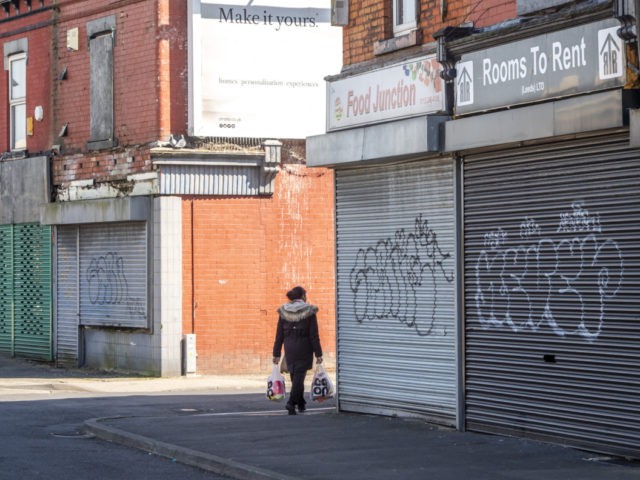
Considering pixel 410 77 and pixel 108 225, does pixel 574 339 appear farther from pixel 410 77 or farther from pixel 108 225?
pixel 108 225

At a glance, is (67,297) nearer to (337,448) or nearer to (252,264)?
(252,264)

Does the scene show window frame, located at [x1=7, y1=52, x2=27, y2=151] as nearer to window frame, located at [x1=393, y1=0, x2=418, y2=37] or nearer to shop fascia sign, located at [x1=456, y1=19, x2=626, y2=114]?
window frame, located at [x1=393, y1=0, x2=418, y2=37]

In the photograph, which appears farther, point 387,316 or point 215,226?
point 215,226

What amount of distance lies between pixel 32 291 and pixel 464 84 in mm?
15199

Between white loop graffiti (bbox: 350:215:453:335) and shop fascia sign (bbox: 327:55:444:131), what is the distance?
136 cm

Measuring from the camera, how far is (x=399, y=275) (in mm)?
14945

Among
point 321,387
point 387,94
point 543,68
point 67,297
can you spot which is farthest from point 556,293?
point 67,297

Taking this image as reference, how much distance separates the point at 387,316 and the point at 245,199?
8.45 m

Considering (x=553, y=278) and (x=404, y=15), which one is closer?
(x=553, y=278)

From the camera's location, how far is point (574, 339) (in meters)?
12.1

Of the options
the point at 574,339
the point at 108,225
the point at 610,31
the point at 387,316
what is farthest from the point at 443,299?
the point at 108,225

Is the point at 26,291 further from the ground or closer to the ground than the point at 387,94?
closer to the ground

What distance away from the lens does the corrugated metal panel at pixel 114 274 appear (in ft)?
75.5

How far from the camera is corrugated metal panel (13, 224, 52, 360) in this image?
84.9 ft
